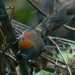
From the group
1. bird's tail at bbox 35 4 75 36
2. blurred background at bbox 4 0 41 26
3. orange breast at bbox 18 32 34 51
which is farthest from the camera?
blurred background at bbox 4 0 41 26

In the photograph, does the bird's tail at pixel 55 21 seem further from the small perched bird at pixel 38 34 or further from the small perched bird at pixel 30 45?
the small perched bird at pixel 30 45

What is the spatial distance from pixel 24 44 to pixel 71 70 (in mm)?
441

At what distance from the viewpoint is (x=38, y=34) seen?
2.11m

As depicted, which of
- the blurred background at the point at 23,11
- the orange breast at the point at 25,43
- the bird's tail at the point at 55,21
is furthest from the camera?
the blurred background at the point at 23,11

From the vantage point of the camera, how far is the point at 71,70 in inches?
78.3

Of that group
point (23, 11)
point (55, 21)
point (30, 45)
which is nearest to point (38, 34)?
point (55, 21)

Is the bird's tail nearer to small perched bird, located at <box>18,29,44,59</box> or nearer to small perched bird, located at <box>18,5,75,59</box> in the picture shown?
small perched bird, located at <box>18,5,75,59</box>

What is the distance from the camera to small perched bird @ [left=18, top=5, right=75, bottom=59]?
1.76m

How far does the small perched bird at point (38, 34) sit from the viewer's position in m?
1.76

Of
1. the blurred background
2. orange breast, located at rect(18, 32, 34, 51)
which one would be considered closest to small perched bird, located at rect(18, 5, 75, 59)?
orange breast, located at rect(18, 32, 34, 51)

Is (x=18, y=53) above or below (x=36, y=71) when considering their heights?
above

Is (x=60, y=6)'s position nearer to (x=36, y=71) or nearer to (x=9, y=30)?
(x=36, y=71)

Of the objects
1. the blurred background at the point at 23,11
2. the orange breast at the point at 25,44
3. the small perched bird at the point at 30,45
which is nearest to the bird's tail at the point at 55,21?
the small perched bird at the point at 30,45

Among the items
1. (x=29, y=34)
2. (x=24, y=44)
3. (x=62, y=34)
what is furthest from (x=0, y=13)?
(x=62, y=34)
